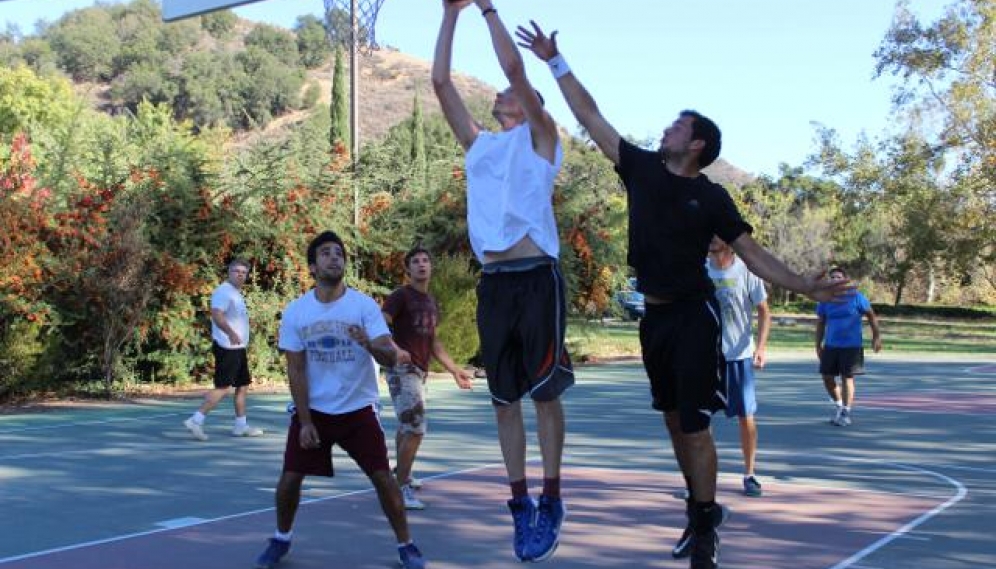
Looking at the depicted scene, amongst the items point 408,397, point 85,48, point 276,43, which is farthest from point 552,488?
point 276,43

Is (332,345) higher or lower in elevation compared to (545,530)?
higher

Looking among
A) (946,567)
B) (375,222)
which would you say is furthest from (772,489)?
(375,222)

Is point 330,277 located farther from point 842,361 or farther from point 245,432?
point 842,361

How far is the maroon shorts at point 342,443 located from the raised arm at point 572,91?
2.26 m

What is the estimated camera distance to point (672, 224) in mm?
5805

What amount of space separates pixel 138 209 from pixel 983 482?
42.6 ft

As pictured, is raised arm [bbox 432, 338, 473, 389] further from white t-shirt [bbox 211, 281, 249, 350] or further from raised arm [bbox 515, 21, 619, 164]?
white t-shirt [bbox 211, 281, 249, 350]

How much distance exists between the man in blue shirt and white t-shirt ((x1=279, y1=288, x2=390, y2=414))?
348 inches

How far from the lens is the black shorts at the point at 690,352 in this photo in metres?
5.84

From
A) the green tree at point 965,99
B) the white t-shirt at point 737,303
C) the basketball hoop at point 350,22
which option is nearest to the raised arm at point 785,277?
the white t-shirt at point 737,303

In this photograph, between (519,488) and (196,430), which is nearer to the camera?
(519,488)

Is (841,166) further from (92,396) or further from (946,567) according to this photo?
(946,567)

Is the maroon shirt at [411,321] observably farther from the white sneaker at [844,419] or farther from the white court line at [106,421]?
the white sneaker at [844,419]

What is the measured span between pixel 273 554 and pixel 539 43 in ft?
11.0
